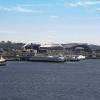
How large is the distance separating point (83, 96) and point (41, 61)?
9230 cm

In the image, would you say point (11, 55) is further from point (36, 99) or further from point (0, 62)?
point (36, 99)

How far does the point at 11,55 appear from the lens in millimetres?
156625

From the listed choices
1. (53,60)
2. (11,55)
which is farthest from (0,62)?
(11,55)

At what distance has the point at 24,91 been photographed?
44.9 metres

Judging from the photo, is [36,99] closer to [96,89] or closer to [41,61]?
[96,89]

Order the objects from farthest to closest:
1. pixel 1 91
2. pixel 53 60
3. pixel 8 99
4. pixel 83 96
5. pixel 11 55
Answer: pixel 11 55, pixel 53 60, pixel 1 91, pixel 83 96, pixel 8 99

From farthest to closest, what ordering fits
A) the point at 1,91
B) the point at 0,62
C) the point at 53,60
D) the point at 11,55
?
the point at 11,55 → the point at 53,60 → the point at 0,62 → the point at 1,91

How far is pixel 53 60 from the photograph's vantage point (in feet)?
431

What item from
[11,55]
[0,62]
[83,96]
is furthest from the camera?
[11,55]

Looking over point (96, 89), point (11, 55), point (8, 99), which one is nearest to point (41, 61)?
point (11, 55)

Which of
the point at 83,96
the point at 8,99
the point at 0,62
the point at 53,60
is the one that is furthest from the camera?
the point at 53,60

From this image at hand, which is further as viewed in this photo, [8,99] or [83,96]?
[83,96]

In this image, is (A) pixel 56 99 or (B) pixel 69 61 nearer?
(A) pixel 56 99

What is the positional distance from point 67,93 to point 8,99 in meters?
6.67
